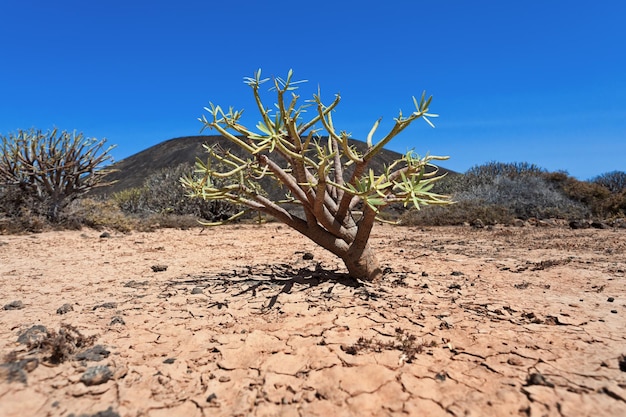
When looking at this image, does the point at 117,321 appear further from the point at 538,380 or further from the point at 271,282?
the point at 538,380

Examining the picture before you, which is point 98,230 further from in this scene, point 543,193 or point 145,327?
point 543,193

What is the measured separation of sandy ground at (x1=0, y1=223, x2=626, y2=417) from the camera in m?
1.47

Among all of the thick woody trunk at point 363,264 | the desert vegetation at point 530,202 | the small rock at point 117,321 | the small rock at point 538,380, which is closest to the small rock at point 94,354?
the small rock at point 117,321

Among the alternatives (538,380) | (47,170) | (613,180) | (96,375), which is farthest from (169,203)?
(613,180)

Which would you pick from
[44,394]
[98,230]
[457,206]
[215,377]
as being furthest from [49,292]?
[457,206]

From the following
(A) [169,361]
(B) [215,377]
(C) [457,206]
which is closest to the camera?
(B) [215,377]

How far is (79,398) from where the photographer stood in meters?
1.51

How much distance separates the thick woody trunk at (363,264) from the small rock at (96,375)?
1781mm

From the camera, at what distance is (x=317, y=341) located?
1981 mm

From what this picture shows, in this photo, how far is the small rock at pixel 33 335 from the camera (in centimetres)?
193

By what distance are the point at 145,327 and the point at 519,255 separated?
396 cm

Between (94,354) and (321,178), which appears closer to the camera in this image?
(94,354)

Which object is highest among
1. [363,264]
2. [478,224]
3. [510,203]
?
[510,203]

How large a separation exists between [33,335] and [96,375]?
67 centimetres
